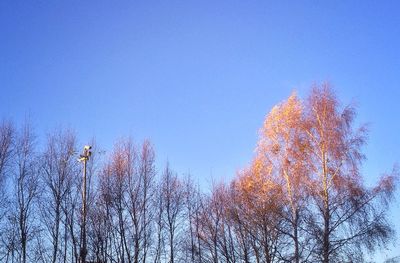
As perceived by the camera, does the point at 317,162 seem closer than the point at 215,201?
Yes

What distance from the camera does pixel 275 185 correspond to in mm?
21750

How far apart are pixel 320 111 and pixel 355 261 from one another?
25.4 feet

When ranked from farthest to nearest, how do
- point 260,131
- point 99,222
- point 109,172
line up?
point 260,131 → point 109,172 → point 99,222

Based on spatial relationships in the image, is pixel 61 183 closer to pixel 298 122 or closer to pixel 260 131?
pixel 260 131

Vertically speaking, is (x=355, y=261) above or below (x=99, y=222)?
below

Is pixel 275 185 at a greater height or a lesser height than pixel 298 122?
lesser

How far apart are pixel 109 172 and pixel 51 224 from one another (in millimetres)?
4153

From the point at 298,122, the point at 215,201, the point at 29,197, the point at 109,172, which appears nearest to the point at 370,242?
the point at 298,122

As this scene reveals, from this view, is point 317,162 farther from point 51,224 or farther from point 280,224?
point 51,224

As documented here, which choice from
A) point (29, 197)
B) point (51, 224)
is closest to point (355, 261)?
point (51, 224)

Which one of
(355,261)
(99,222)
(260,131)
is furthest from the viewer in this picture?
(260,131)

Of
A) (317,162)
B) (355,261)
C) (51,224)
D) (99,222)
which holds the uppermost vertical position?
(317,162)

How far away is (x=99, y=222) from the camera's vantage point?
56.0 feet

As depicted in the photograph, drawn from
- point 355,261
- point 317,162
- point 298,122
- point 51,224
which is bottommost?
point 355,261
